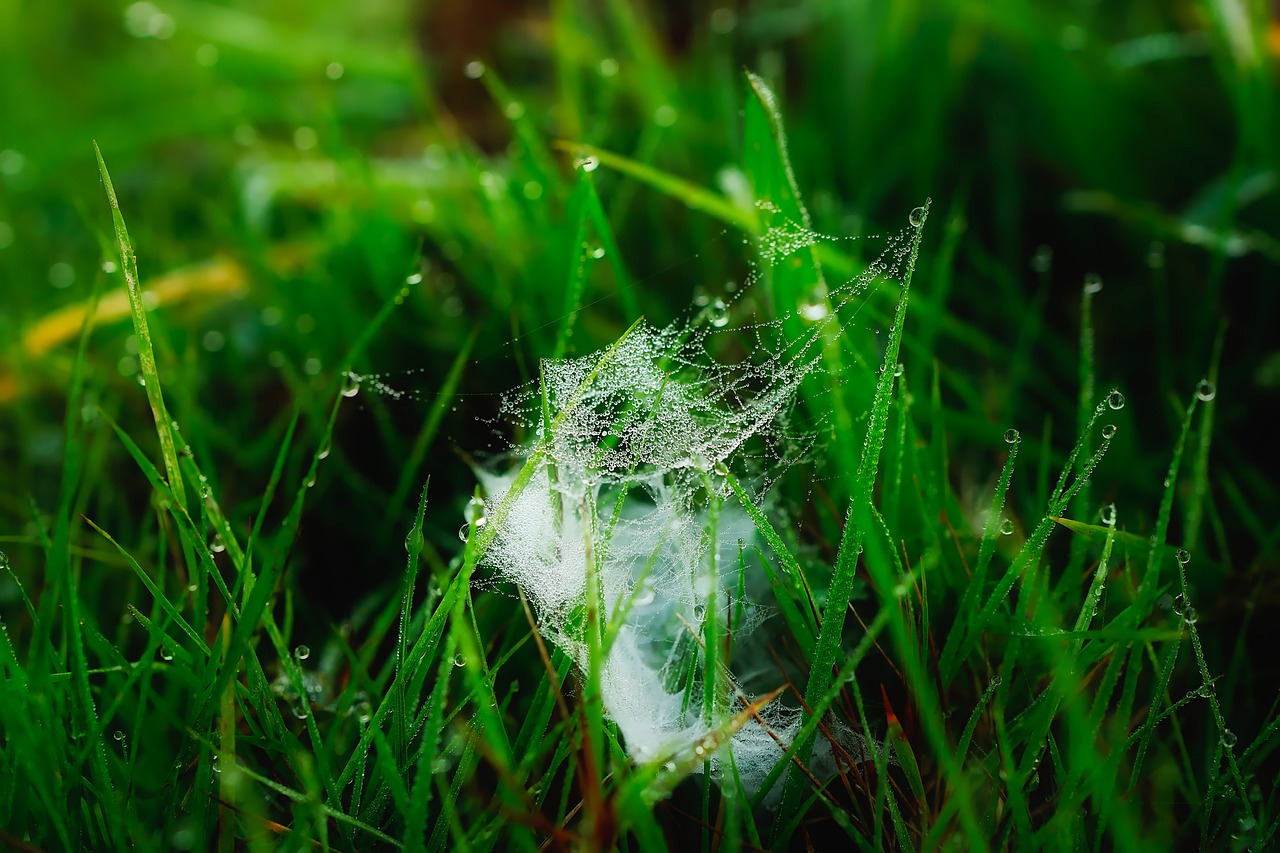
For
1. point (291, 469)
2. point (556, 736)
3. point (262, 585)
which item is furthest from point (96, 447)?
point (556, 736)

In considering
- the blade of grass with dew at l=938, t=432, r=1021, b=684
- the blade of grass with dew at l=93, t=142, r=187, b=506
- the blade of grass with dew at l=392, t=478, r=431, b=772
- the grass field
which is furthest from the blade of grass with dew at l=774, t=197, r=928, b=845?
the blade of grass with dew at l=93, t=142, r=187, b=506

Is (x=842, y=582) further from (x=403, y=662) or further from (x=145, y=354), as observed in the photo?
(x=145, y=354)

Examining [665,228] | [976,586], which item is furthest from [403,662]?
[665,228]

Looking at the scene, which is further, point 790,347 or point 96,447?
point 96,447

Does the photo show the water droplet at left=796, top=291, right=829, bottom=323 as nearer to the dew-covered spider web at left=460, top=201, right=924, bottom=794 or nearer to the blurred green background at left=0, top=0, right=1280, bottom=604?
the dew-covered spider web at left=460, top=201, right=924, bottom=794

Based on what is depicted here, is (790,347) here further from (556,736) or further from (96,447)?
(96,447)

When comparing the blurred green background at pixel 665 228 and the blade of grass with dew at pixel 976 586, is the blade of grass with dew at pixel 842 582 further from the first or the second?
the blurred green background at pixel 665 228

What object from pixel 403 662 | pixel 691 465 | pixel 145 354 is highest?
pixel 145 354

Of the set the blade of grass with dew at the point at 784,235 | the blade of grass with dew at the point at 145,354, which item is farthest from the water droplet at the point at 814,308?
the blade of grass with dew at the point at 145,354
